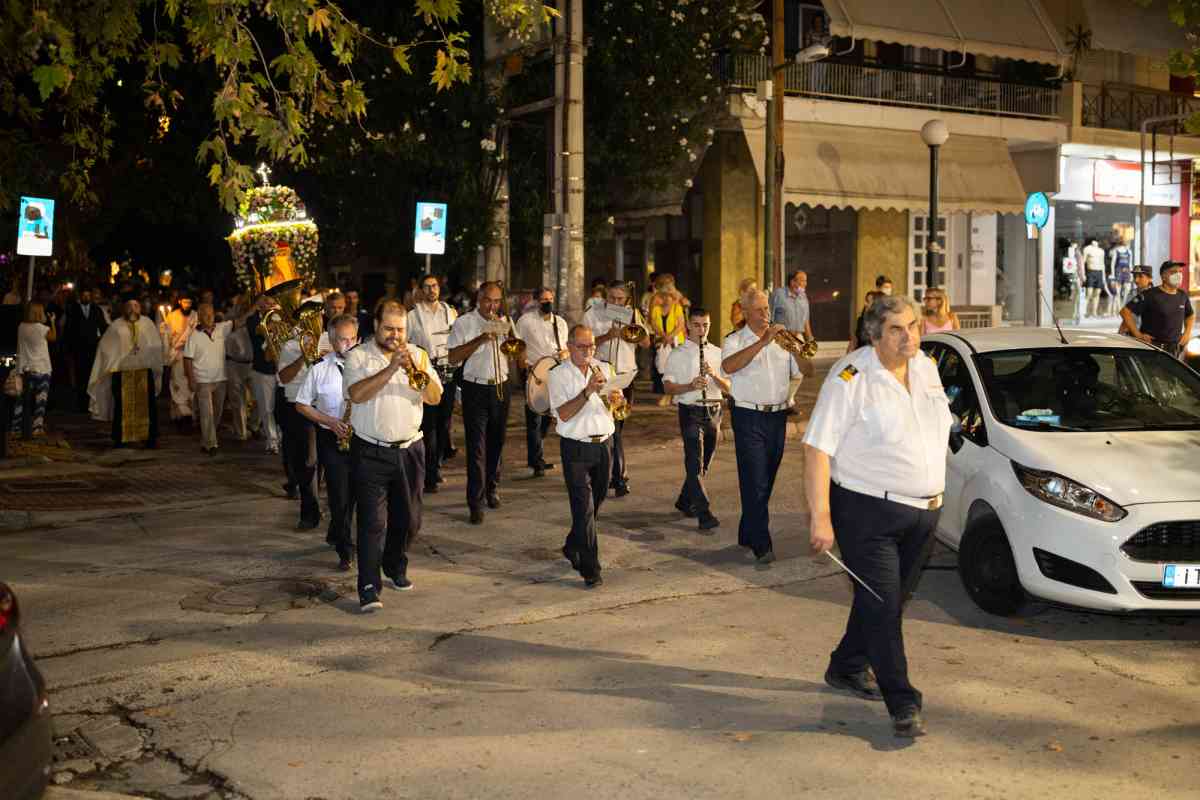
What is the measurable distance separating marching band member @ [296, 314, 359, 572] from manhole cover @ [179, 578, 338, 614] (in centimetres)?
49

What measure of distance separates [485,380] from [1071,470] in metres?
5.35

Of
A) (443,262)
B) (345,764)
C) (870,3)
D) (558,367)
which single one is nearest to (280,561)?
(558,367)

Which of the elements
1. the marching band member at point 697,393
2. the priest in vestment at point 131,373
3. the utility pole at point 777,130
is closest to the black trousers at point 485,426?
the marching band member at point 697,393

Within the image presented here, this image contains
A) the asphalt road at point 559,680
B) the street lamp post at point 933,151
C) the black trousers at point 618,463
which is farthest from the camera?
the street lamp post at point 933,151

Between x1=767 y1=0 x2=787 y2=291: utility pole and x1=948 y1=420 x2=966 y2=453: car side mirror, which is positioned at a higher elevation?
x1=767 y1=0 x2=787 y2=291: utility pole

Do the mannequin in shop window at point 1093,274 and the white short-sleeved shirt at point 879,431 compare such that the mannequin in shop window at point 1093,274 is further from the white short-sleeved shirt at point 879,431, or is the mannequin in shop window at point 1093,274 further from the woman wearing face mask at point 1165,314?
the white short-sleeved shirt at point 879,431

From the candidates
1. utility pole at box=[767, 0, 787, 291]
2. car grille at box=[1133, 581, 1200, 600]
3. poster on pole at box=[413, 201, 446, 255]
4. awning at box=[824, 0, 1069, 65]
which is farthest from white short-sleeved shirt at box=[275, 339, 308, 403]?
awning at box=[824, 0, 1069, 65]

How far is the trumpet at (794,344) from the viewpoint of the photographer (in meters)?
9.22

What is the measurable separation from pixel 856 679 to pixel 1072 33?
27.0m

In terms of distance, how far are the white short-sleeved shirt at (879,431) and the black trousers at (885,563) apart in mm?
101

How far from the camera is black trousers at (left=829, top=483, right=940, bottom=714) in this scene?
18.4 ft

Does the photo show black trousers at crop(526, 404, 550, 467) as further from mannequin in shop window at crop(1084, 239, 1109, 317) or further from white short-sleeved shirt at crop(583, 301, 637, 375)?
mannequin in shop window at crop(1084, 239, 1109, 317)

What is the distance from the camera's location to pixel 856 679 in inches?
243

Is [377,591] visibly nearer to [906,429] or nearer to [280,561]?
[280,561]
